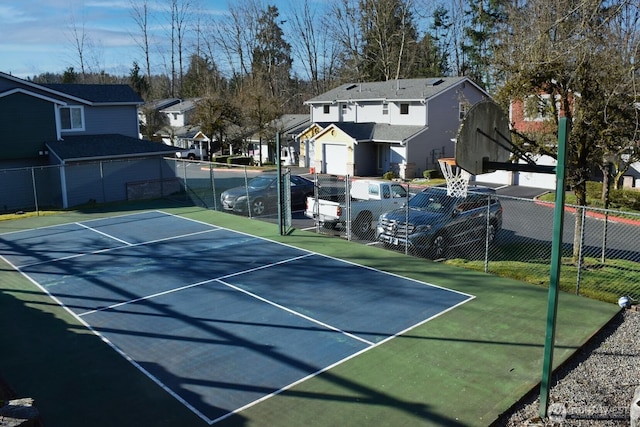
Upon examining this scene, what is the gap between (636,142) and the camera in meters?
13.8

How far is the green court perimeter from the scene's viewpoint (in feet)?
24.1

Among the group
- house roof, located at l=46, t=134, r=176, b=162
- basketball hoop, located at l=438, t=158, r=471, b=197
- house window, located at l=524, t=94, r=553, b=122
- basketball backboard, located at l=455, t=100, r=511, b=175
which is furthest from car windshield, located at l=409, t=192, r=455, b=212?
house roof, located at l=46, t=134, r=176, b=162

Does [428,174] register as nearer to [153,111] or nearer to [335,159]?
[335,159]

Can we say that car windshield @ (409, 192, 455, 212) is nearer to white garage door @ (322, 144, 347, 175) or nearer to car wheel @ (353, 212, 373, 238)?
car wheel @ (353, 212, 373, 238)

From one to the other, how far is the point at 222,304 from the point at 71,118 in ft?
70.8

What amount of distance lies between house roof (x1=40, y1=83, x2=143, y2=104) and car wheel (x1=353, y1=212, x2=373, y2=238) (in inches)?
741

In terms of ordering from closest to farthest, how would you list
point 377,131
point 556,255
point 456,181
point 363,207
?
1. point 556,255
2. point 456,181
3. point 363,207
4. point 377,131

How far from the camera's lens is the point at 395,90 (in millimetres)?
41781

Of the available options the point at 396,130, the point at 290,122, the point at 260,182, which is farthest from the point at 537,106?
the point at 290,122

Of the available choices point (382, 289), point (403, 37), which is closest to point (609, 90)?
point (382, 289)

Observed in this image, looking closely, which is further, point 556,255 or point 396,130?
point 396,130

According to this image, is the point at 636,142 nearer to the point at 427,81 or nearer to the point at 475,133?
the point at 475,133

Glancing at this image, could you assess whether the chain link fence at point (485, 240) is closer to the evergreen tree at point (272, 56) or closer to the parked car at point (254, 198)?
the parked car at point (254, 198)

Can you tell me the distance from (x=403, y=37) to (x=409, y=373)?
5136 cm
